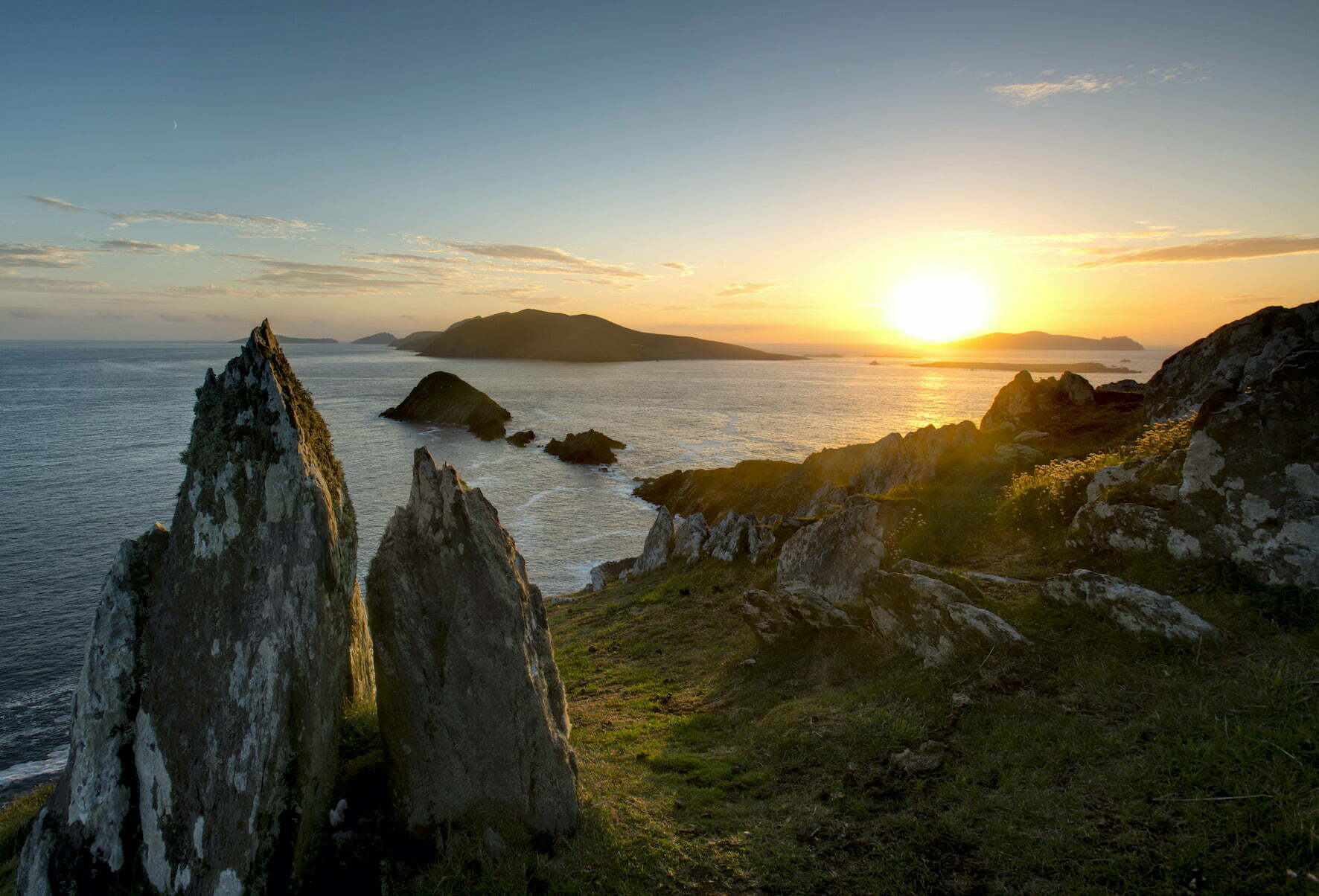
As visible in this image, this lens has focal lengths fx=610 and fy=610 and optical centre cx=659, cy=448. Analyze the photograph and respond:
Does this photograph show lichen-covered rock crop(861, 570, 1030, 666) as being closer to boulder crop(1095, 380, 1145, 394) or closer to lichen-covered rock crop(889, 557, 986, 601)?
lichen-covered rock crop(889, 557, 986, 601)

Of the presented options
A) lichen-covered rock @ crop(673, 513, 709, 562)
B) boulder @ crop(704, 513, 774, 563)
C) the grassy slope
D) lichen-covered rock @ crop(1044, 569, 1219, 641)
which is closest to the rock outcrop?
the grassy slope

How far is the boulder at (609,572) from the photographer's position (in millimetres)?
34688

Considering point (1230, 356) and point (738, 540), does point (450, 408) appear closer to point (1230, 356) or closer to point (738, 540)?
point (738, 540)

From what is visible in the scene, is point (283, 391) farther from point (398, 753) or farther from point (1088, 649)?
point (1088, 649)

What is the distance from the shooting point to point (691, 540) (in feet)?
102

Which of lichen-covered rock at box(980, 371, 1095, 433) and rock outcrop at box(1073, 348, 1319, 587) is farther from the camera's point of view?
lichen-covered rock at box(980, 371, 1095, 433)

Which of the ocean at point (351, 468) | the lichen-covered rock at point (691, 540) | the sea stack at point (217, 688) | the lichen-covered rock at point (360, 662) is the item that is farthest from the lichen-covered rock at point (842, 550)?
the ocean at point (351, 468)

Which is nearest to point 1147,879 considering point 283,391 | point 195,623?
point 195,623

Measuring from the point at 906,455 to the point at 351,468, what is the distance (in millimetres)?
59071

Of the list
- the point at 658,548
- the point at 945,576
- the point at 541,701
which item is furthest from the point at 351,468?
the point at 945,576

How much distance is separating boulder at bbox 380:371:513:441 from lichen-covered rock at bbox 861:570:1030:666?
91100 millimetres

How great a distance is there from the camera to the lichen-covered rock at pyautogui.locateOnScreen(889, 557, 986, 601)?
1384cm

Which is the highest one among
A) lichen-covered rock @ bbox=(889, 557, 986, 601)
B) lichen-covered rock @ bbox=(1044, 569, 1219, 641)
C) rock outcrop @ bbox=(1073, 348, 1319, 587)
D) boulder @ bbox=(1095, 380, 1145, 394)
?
boulder @ bbox=(1095, 380, 1145, 394)

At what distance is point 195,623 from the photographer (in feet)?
30.0
